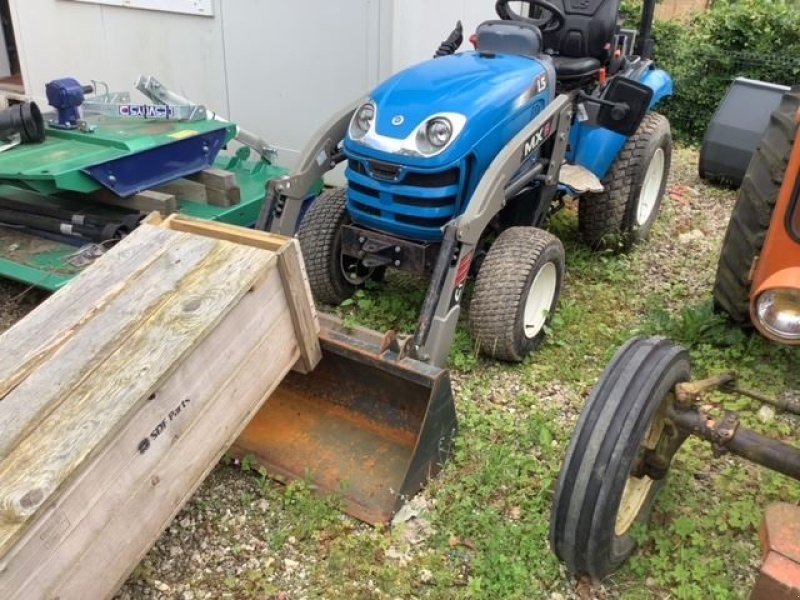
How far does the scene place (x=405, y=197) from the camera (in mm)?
3342

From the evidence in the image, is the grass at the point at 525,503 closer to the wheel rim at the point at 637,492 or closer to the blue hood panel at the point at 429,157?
the wheel rim at the point at 637,492

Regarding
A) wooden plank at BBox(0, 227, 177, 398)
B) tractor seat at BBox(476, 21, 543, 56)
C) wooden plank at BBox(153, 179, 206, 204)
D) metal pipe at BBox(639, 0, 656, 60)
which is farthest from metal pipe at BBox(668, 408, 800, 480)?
metal pipe at BBox(639, 0, 656, 60)

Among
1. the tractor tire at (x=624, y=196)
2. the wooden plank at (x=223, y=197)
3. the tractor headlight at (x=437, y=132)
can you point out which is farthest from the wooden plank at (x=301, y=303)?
the tractor tire at (x=624, y=196)

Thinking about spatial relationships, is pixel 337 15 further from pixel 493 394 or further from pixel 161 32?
pixel 493 394

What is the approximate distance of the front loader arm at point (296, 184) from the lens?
3.62 metres

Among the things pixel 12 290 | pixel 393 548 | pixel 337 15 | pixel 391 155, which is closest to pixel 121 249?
pixel 391 155

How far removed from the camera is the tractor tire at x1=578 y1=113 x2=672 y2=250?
4.39 m

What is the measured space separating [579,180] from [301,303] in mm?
2033

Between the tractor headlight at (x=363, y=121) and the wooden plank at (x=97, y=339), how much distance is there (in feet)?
3.52

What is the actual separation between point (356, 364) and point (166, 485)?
0.92m

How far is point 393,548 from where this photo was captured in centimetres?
262

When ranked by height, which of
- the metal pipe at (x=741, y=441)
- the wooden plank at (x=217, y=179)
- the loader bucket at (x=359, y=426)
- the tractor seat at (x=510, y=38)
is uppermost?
the tractor seat at (x=510, y=38)

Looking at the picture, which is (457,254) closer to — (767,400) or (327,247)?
(327,247)

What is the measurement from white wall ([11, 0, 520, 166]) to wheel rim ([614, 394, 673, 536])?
336 cm
